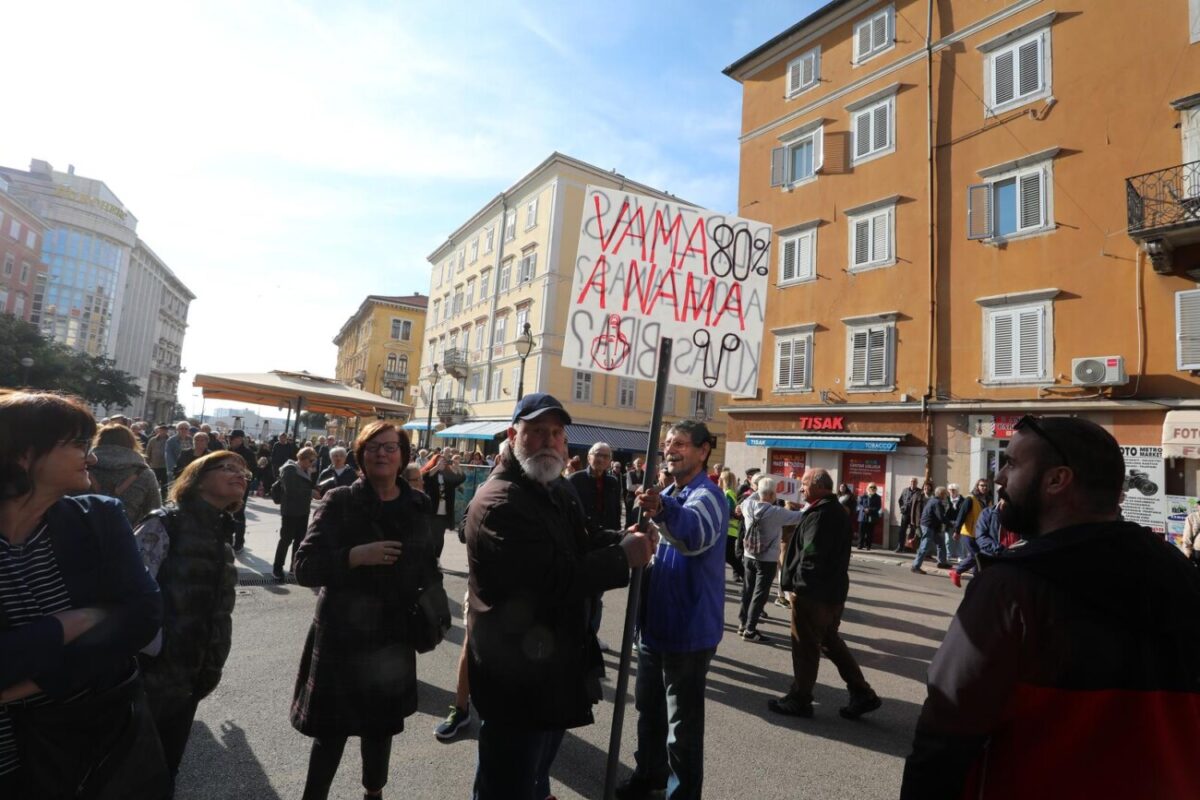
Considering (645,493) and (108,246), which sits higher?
(108,246)

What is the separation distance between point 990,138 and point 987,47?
8.08ft

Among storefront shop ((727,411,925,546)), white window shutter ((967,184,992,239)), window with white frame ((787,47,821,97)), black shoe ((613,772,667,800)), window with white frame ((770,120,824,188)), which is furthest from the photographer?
window with white frame ((787,47,821,97))

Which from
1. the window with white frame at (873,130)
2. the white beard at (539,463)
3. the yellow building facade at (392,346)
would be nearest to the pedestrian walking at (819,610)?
the white beard at (539,463)

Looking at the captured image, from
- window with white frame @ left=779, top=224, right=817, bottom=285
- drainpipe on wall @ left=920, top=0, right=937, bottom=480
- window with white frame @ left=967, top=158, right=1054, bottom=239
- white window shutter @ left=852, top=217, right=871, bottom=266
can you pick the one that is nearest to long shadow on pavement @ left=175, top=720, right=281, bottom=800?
drainpipe on wall @ left=920, top=0, right=937, bottom=480

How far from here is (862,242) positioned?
1836 cm

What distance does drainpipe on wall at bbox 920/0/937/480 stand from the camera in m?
16.3

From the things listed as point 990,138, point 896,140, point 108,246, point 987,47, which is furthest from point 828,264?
point 108,246

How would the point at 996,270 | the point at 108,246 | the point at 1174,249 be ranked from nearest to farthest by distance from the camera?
the point at 1174,249
the point at 996,270
the point at 108,246

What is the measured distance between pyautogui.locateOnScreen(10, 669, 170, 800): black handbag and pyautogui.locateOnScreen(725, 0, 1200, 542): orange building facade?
1380cm

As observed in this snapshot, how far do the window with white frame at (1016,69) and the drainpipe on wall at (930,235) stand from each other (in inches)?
51.6

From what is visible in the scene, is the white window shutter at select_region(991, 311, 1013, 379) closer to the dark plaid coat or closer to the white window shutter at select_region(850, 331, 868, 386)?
the white window shutter at select_region(850, 331, 868, 386)

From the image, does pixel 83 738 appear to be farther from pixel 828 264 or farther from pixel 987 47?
pixel 987 47

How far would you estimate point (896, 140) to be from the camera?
18031 millimetres

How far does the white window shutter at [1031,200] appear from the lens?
1525cm
